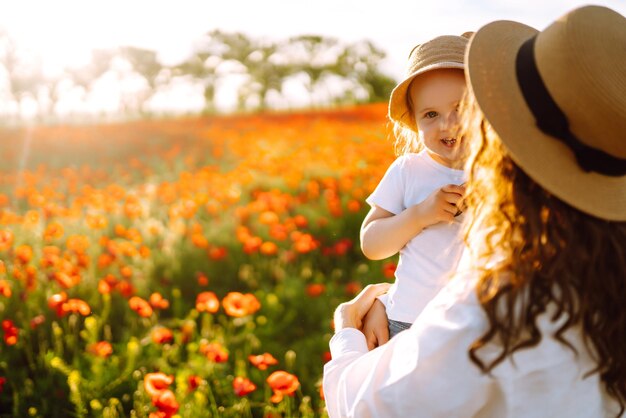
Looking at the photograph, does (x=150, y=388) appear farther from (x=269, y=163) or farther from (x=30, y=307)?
(x=269, y=163)

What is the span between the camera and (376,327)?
7.14 ft

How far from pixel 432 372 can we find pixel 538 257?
1.00 ft

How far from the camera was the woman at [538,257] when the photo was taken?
1.35 m

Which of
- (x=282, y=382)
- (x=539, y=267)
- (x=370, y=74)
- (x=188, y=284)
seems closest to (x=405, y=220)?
(x=539, y=267)

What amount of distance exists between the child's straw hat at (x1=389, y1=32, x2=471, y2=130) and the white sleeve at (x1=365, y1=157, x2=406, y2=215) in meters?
0.22

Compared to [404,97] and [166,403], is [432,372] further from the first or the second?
[166,403]

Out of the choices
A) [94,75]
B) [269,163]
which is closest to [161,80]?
[94,75]

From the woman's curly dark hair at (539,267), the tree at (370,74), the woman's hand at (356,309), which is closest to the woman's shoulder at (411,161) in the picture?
the woman's hand at (356,309)

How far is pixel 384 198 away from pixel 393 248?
0.18 meters

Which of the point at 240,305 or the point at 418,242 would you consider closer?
the point at 418,242

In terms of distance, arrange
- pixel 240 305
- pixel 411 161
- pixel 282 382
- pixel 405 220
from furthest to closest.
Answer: pixel 240 305 → pixel 282 382 → pixel 411 161 → pixel 405 220

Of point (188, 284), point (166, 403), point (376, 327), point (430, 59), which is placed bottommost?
point (188, 284)

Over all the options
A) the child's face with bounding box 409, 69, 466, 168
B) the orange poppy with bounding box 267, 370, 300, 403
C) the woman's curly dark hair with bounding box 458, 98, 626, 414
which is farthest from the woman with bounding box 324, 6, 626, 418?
the orange poppy with bounding box 267, 370, 300, 403

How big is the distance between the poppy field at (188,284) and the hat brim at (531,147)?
1.53 m
